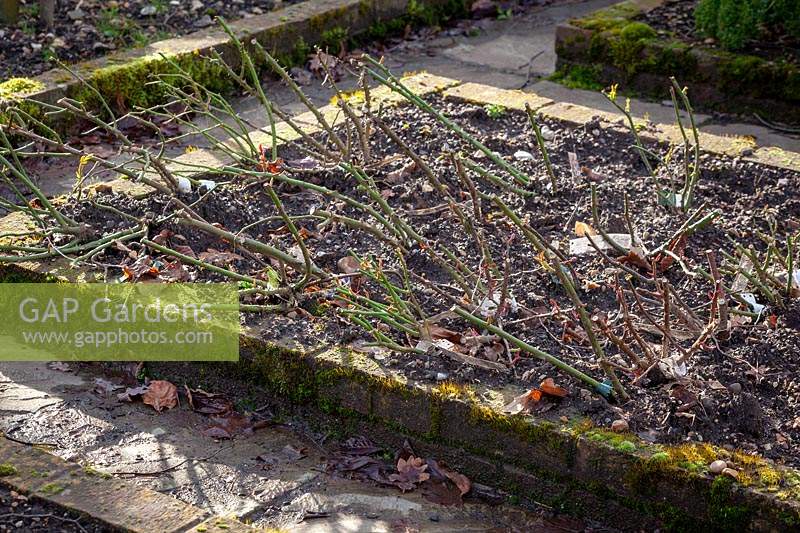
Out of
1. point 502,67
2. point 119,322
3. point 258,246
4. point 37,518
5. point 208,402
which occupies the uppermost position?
point 258,246

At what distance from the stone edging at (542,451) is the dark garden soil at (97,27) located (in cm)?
351

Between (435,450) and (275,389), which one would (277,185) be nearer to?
(275,389)

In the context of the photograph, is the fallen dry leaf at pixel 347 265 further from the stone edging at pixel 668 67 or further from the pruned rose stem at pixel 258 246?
the stone edging at pixel 668 67

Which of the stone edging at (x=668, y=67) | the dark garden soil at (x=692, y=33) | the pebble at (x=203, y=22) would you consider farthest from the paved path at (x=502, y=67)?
the pebble at (x=203, y=22)

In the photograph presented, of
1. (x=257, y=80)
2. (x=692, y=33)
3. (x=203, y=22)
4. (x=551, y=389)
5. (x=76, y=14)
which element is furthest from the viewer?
(x=203, y=22)

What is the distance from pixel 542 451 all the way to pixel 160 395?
1.36 m

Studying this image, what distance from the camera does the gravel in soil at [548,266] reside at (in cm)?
346

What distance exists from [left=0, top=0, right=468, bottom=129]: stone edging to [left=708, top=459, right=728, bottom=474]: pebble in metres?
3.24

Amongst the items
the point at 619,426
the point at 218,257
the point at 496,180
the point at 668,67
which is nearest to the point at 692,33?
the point at 668,67

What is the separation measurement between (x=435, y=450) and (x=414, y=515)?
0.28 meters

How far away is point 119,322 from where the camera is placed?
4.04m

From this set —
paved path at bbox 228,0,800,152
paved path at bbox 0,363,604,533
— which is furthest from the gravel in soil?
paved path at bbox 228,0,800,152

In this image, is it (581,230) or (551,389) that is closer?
(551,389)

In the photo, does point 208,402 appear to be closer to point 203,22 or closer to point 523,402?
point 523,402
